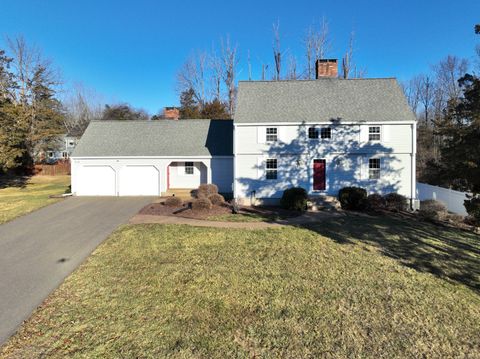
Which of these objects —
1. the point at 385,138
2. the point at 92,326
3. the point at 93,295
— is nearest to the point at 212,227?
the point at 93,295

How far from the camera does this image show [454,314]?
516cm

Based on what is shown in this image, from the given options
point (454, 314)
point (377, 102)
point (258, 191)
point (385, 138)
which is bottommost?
point (454, 314)

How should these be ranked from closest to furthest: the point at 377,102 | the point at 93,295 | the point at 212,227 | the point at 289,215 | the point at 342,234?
the point at 93,295, the point at 342,234, the point at 212,227, the point at 289,215, the point at 377,102

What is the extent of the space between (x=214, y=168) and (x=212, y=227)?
314 inches

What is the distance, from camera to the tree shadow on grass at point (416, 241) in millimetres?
7352

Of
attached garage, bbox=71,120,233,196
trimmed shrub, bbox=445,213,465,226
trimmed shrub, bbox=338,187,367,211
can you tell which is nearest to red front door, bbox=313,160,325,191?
trimmed shrub, bbox=338,187,367,211

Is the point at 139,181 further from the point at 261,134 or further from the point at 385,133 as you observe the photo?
the point at 385,133

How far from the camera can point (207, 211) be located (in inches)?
556

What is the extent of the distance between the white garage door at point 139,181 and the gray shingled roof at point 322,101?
761 cm

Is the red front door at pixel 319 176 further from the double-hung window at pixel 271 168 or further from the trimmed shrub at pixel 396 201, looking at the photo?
the trimmed shrub at pixel 396 201

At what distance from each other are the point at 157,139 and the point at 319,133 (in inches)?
474

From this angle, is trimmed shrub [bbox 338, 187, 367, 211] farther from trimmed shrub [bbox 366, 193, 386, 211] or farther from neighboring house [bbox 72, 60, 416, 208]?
neighboring house [bbox 72, 60, 416, 208]

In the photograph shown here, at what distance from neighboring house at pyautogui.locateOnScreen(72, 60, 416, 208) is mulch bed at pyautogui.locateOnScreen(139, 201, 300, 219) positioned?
5.17ft

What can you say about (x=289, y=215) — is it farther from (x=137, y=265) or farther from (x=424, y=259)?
(x=137, y=265)
